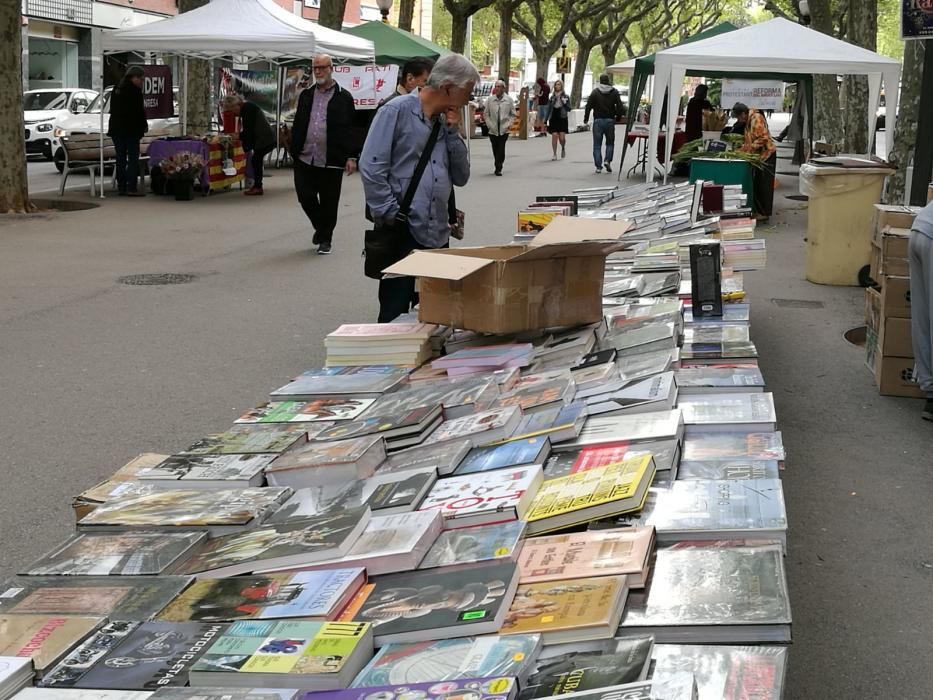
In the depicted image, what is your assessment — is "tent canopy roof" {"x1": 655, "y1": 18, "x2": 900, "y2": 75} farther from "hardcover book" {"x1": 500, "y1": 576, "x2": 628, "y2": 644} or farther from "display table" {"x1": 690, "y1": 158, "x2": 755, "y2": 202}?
"hardcover book" {"x1": 500, "y1": 576, "x2": 628, "y2": 644}

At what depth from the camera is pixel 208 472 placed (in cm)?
332

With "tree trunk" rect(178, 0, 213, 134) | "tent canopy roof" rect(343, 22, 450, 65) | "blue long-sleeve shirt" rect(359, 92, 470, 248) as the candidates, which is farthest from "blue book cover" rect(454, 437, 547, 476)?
"tent canopy roof" rect(343, 22, 450, 65)

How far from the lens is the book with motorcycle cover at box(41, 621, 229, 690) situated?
2201 mm

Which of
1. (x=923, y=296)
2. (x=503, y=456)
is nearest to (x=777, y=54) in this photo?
(x=923, y=296)

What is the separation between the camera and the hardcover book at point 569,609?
2.28m

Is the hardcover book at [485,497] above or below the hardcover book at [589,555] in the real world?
above

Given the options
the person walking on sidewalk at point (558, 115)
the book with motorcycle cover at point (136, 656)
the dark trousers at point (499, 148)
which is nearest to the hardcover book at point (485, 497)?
the book with motorcycle cover at point (136, 656)

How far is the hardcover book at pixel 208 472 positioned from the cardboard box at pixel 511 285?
1200 mm

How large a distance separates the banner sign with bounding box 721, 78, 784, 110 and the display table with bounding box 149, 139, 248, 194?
28.1 ft

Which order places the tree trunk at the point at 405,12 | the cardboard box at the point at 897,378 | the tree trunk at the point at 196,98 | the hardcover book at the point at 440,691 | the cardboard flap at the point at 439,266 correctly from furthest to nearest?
1. the tree trunk at the point at 405,12
2. the tree trunk at the point at 196,98
3. the cardboard box at the point at 897,378
4. the cardboard flap at the point at 439,266
5. the hardcover book at the point at 440,691

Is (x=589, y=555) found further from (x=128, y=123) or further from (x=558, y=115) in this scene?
(x=558, y=115)

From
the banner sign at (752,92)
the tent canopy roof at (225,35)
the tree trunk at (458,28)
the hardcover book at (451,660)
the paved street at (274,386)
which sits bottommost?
Answer: the paved street at (274,386)

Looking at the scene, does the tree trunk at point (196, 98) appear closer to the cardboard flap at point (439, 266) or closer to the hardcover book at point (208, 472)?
the cardboard flap at point (439, 266)

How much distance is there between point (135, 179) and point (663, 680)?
53.5 ft
